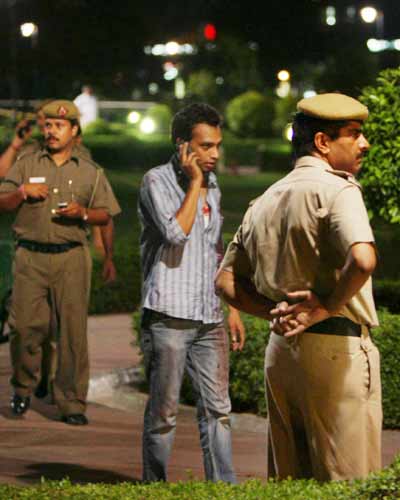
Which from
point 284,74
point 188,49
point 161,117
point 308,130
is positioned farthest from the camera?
point 188,49

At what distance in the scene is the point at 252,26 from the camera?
63.4 meters

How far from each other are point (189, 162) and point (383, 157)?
3190 mm

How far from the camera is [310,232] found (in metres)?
4.49

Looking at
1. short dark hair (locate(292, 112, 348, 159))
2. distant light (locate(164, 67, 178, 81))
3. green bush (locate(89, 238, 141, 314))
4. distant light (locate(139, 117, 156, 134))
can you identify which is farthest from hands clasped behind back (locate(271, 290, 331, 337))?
distant light (locate(164, 67, 178, 81))

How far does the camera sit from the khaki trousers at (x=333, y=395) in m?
4.48

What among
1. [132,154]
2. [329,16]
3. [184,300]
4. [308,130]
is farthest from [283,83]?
[308,130]

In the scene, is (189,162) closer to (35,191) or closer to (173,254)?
(173,254)

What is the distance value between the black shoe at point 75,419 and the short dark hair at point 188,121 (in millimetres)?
2645

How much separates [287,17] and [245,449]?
187 feet

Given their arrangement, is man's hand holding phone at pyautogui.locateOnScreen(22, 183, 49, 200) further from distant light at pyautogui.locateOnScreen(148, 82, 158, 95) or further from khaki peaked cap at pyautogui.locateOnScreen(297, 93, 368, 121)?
distant light at pyautogui.locateOnScreen(148, 82, 158, 95)

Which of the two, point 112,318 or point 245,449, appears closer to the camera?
point 245,449

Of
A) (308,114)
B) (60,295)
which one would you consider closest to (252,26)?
(60,295)

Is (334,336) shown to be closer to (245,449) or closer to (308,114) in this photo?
(308,114)

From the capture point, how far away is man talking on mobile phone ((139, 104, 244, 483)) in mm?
6246
